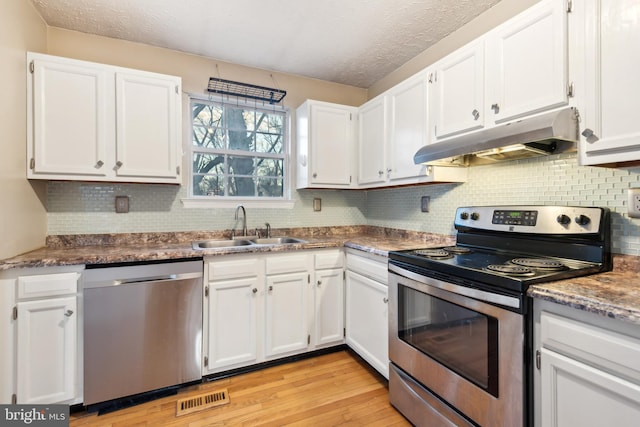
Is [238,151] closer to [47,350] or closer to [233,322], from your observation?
[233,322]

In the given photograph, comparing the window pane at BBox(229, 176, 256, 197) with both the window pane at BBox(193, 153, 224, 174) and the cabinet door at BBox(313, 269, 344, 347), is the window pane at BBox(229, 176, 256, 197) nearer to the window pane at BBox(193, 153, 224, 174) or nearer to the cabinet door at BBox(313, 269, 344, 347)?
the window pane at BBox(193, 153, 224, 174)

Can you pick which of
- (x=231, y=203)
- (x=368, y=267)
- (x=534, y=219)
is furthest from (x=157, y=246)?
(x=534, y=219)

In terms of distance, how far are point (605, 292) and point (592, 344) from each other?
189 mm

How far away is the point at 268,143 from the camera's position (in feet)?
9.72

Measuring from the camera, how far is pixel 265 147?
2951mm

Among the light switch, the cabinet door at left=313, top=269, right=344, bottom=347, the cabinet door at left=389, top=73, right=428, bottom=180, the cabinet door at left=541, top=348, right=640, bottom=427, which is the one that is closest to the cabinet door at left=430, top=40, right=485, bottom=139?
the cabinet door at left=389, top=73, right=428, bottom=180

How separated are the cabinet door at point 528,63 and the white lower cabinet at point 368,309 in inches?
44.4

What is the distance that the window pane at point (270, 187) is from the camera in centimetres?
291

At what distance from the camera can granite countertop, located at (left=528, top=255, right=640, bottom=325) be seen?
90cm

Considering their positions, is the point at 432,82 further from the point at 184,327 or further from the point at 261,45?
the point at 184,327

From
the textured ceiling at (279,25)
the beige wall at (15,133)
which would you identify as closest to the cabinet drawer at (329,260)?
the textured ceiling at (279,25)

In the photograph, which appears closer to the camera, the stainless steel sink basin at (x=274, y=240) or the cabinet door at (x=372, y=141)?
the cabinet door at (x=372, y=141)

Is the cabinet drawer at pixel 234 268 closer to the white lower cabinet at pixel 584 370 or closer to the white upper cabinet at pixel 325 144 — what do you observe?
the white upper cabinet at pixel 325 144

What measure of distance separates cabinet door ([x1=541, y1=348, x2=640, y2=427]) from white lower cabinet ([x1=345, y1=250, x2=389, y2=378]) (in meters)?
0.97
